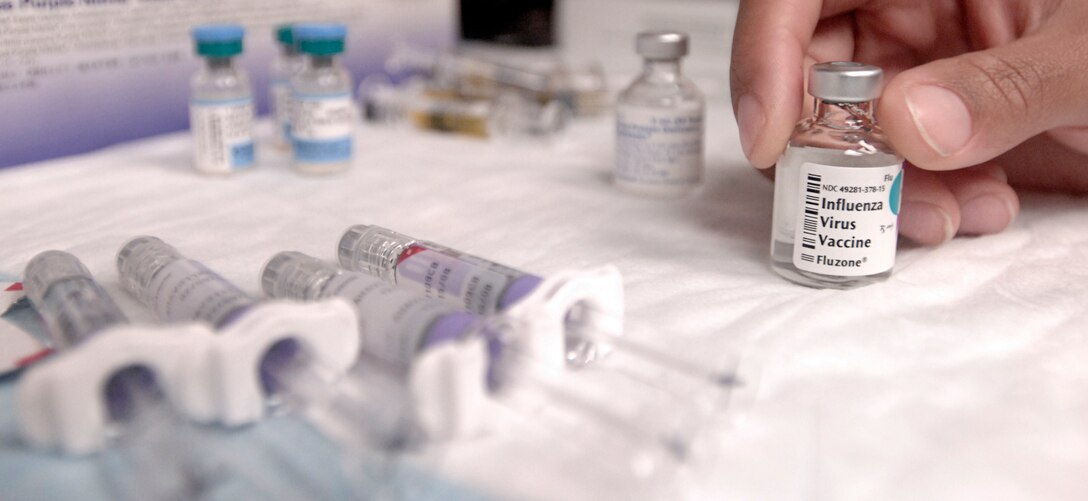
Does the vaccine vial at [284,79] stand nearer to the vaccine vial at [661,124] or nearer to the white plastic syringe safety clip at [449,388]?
the vaccine vial at [661,124]

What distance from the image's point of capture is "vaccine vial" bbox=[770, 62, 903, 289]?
0.68 m

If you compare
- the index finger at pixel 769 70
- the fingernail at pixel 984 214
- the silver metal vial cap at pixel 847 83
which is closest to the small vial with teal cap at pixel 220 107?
the index finger at pixel 769 70

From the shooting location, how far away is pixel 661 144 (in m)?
1.03

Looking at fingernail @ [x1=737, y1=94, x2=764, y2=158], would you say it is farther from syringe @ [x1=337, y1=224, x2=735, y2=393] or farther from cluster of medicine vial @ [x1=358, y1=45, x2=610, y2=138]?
Result: cluster of medicine vial @ [x1=358, y1=45, x2=610, y2=138]

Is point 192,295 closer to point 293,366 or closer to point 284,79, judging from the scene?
point 293,366

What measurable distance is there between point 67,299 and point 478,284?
0.27 m

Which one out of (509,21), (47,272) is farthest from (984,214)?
(509,21)

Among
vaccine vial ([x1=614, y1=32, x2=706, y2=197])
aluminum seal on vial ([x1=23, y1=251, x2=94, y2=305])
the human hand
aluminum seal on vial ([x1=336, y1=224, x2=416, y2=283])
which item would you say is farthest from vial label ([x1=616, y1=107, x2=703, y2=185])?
aluminum seal on vial ([x1=23, y1=251, x2=94, y2=305])

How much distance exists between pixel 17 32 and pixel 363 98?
1.80 feet

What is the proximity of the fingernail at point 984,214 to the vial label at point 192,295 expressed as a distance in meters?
0.65

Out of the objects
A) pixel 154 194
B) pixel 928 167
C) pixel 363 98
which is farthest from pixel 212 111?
pixel 928 167

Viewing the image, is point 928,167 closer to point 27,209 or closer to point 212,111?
point 212,111

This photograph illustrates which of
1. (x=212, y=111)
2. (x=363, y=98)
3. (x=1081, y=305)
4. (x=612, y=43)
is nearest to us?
(x=1081, y=305)

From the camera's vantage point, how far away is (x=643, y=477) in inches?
18.3
